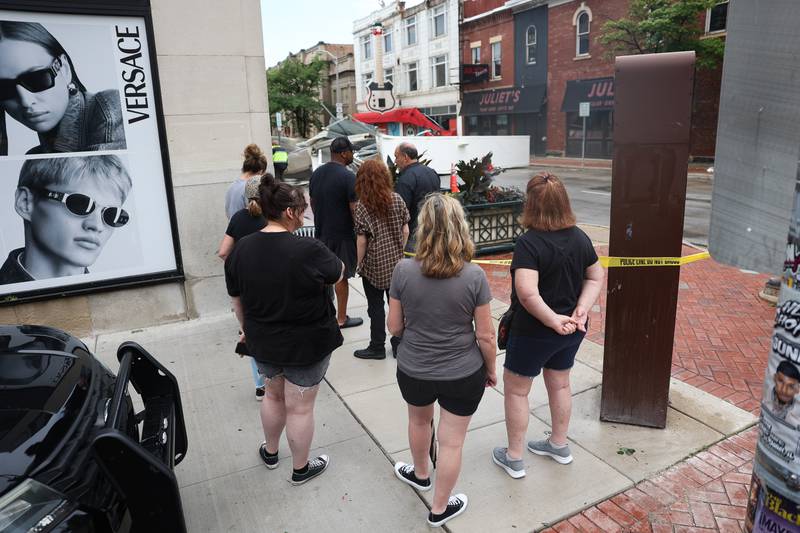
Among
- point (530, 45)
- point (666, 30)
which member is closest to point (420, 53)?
point (530, 45)

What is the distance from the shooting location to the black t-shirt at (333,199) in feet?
18.1

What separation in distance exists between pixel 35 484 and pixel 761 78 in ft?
8.85

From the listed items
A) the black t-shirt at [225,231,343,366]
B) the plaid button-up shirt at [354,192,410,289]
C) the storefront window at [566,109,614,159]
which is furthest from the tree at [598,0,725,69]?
the black t-shirt at [225,231,343,366]

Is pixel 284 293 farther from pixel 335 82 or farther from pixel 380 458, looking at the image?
pixel 335 82

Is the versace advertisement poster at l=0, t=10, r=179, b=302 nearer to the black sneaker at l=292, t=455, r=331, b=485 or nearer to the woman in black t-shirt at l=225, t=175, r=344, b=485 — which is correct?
the woman in black t-shirt at l=225, t=175, r=344, b=485

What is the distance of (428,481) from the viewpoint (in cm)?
343

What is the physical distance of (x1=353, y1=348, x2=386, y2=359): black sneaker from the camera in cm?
543

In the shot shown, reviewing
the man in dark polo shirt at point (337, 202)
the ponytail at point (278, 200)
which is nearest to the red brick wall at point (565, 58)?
the man in dark polo shirt at point (337, 202)

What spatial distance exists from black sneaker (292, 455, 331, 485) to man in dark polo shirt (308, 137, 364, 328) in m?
2.14

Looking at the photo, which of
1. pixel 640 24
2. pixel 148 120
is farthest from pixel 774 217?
pixel 640 24

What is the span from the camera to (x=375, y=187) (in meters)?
4.90

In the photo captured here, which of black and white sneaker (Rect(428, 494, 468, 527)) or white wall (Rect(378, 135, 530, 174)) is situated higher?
white wall (Rect(378, 135, 530, 174))

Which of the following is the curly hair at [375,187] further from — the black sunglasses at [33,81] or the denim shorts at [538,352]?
the black sunglasses at [33,81]

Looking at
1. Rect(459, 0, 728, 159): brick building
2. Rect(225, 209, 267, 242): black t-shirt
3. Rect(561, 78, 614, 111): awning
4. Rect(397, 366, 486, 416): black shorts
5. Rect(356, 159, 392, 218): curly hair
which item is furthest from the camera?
Rect(561, 78, 614, 111): awning
